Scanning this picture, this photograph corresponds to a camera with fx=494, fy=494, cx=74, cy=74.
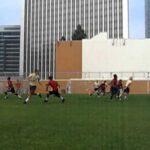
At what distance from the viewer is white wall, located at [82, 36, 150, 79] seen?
90.9 m

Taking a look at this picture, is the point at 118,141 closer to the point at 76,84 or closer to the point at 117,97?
the point at 117,97

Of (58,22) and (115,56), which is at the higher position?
(58,22)

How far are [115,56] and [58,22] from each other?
61.1 meters

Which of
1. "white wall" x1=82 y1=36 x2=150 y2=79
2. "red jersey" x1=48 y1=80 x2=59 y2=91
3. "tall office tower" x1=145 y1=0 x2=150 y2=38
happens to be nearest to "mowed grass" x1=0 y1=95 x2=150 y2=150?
"red jersey" x1=48 y1=80 x2=59 y2=91

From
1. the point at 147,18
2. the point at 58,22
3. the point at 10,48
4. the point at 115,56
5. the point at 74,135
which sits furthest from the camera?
the point at 58,22

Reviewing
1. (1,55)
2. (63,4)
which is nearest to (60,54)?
(1,55)

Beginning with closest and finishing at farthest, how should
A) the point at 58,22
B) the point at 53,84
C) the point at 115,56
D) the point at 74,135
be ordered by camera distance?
the point at 74,135
the point at 53,84
the point at 115,56
the point at 58,22

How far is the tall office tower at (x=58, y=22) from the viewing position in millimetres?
140750

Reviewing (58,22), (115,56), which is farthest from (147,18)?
(115,56)

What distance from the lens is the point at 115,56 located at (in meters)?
91.6

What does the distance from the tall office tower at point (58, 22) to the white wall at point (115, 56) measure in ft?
150

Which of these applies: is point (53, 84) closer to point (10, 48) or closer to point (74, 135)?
point (74, 135)

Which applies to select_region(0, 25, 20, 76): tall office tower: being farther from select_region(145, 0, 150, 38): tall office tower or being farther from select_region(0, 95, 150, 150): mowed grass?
select_region(0, 95, 150, 150): mowed grass

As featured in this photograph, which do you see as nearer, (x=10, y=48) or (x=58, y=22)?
(x=10, y=48)
